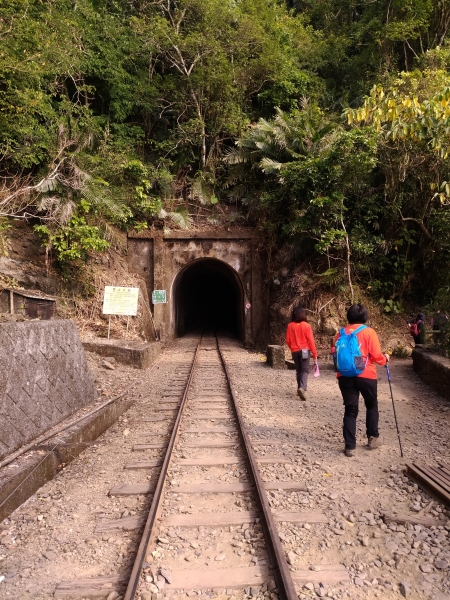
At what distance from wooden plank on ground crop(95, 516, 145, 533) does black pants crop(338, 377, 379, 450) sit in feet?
7.91

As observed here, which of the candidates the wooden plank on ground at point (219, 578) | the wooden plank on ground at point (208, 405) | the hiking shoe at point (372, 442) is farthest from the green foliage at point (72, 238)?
the wooden plank on ground at point (219, 578)

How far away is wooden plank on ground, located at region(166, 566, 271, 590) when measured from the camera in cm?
243

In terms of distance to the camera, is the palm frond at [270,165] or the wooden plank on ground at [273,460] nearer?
the wooden plank on ground at [273,460]

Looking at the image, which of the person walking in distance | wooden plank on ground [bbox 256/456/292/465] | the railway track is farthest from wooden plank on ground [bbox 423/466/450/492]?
the person walking in distance

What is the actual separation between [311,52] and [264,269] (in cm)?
1061

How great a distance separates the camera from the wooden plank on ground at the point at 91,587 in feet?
7.80

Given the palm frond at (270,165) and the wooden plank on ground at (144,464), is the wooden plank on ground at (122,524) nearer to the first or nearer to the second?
the wooden plank on ground at (144,464)

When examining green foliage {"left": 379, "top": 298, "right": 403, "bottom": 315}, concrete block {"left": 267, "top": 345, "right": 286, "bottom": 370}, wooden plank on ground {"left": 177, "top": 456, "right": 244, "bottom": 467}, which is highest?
green foliage {"left": 379, "top": 298, "right": 403, "bottom": 315}

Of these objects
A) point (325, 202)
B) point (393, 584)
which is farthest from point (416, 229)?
point (393, 584)

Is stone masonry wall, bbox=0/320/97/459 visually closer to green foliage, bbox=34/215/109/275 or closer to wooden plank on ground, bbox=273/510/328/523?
wooden plank on ground, bbox=273/510/328/523

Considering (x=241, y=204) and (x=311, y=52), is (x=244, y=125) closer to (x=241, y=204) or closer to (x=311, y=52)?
(x=241, y=204)

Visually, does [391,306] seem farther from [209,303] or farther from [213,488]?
[209,303]

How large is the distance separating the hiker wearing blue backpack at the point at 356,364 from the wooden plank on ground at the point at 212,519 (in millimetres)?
1694

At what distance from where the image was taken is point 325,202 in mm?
11297
